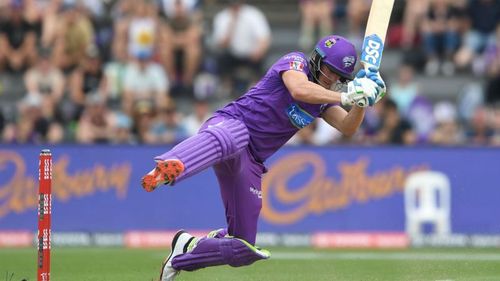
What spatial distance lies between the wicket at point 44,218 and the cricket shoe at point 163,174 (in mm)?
690

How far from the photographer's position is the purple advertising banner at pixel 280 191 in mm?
15719

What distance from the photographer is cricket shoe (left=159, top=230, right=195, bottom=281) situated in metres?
9.23

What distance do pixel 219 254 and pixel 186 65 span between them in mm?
10179

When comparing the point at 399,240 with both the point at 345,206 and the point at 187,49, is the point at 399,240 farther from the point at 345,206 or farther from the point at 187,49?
the point at 187,49

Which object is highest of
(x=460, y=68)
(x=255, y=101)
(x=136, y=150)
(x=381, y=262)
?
(x=460, y=68)

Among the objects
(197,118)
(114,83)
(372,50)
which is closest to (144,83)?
(114,83)

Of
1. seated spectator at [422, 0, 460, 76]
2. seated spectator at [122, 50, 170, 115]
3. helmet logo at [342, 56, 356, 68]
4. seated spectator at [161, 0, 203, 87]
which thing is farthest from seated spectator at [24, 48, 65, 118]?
helmet logo at [342, 56, 356, 68]

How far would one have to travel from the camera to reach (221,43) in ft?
62.6

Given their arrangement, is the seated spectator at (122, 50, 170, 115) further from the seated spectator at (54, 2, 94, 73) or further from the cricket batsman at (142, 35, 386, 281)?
the cricket batsman at (142, 35, 386, 281)

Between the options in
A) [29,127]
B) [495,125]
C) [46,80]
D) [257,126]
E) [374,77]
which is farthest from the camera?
[46,80]

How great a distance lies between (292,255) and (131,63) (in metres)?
5.73

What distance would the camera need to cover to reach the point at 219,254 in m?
8.98

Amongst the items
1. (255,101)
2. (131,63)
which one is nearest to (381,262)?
(255,101)

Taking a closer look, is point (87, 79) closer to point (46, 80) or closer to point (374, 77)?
point (46, 80)
